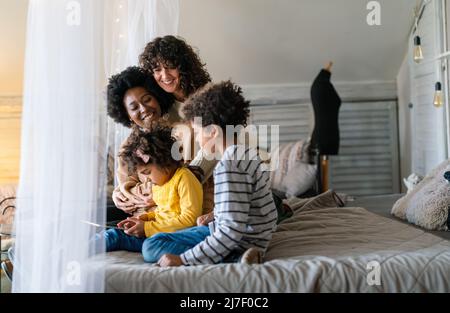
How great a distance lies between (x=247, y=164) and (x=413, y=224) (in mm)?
854

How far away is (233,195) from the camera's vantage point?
1.11 metres

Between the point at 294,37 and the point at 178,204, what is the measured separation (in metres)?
2.03

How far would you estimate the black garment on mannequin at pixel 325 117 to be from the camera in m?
2.87

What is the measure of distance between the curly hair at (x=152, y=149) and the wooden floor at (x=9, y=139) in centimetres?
133

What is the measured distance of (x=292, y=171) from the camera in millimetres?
2898

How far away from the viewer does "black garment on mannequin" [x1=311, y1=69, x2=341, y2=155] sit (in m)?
2.87

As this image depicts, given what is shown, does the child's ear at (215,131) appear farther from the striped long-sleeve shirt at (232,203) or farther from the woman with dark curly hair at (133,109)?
the woman with dark curly hair at (133,109)

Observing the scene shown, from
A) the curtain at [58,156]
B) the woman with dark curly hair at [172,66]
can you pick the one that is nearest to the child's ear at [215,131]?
the curtain at [58,156]

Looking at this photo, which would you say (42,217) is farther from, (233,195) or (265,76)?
(265,76)

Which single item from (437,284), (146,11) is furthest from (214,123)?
(146,11)

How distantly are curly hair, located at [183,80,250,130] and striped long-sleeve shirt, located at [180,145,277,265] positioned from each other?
114 mm

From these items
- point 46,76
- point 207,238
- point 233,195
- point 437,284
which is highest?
point 46,76

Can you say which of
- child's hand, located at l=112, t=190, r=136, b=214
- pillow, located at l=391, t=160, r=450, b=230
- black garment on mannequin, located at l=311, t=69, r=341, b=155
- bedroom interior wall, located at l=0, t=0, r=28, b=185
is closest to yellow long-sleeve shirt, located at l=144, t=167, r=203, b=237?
child's hand, located at l=112, t=190, r=136, b=214

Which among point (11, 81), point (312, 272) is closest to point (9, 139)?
point (11, 81)
